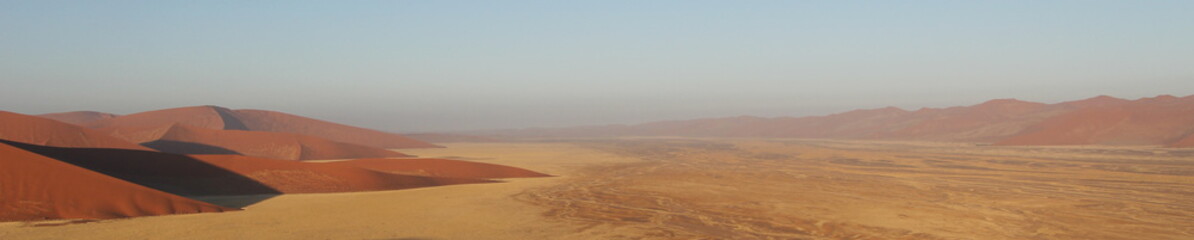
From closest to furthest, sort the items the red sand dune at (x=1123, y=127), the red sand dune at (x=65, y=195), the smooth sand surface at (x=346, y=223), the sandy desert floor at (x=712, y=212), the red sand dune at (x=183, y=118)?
the smooth sand surface at (x=346, y=223), the sandy desert floor at (x=712, y=212), the red sand dune at (x=65, y=195), the red sand dune at (x=183, y=118), the red sand dune at (x=1123, y=127)

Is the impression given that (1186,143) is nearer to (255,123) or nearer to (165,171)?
(165,171)

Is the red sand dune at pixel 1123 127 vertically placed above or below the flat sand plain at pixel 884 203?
above

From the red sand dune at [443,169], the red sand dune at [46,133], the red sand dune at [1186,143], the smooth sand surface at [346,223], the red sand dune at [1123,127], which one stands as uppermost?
the red sand dune at [1123,127]

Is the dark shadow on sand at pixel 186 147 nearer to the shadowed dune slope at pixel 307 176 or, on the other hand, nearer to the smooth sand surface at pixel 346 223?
the shadowed dune slope at pixel 307 176

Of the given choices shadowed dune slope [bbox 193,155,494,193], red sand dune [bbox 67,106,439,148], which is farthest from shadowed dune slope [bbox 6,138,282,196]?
red sand dune [bbox 67,106,439,148]

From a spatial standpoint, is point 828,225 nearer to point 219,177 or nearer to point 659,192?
point 659,192

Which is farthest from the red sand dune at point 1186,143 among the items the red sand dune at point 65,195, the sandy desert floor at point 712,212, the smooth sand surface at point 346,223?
the red sand dune at point 65,195
